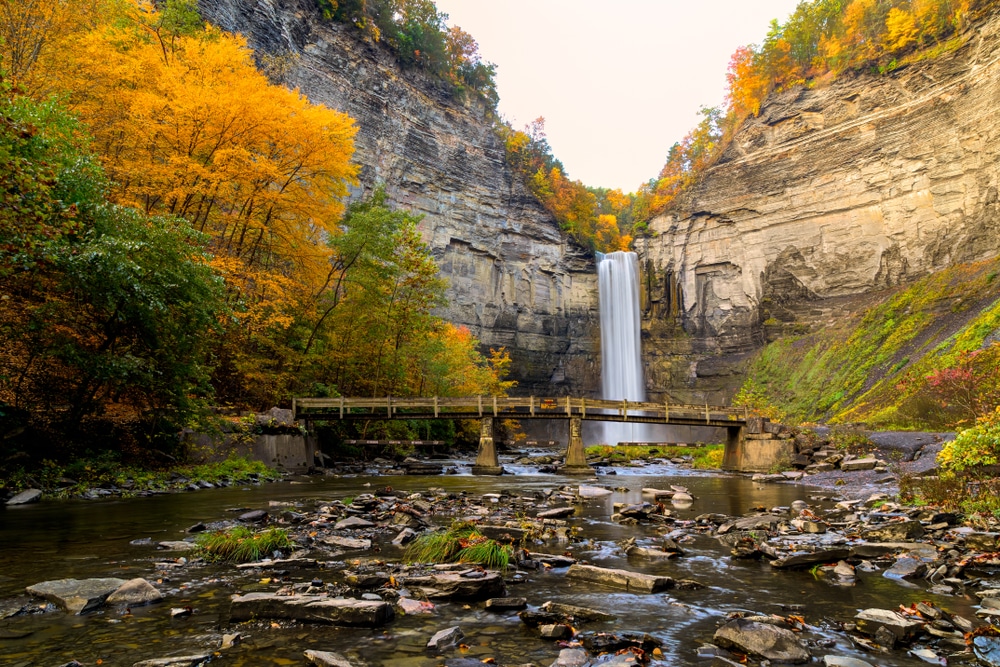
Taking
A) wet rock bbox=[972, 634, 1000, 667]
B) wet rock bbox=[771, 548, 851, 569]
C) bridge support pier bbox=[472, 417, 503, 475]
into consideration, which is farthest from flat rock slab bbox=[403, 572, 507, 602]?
bridge support pier bbox=[472, 417, 503, 475]

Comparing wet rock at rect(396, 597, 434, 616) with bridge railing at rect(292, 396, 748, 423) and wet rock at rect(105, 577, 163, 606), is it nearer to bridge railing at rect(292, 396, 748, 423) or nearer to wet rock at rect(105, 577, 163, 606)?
wet rock at rect(105, 577, 163, 606)

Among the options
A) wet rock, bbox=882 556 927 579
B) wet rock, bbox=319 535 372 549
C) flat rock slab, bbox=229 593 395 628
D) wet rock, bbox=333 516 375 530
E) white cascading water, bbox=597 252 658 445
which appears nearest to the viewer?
flat rock slab, bbox=229 593 395 628

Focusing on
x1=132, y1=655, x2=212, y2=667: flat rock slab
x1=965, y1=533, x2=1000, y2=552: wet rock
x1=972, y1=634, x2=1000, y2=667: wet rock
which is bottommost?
x1=965, y1=533, x2=1000, y2=552: wet rock

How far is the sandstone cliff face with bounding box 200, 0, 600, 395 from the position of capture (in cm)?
4469

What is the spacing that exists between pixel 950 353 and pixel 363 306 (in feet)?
89.1

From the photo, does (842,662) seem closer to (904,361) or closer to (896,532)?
(896,532)

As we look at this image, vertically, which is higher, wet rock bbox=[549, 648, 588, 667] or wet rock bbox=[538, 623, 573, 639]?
wet rock bbox=[549, 648, 588, 667]

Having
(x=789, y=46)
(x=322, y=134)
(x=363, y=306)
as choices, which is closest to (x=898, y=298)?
(x=789, y=46)

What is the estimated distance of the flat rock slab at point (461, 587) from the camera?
4.79m

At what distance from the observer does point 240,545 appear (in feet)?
20.2

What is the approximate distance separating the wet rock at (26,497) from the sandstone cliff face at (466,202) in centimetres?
3655

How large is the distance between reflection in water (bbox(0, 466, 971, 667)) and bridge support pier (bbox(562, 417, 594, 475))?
15.0 metres

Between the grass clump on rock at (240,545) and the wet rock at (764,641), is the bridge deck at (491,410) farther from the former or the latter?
the wet rock at (764,641)

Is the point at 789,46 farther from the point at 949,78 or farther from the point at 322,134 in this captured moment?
the point at 322,134
